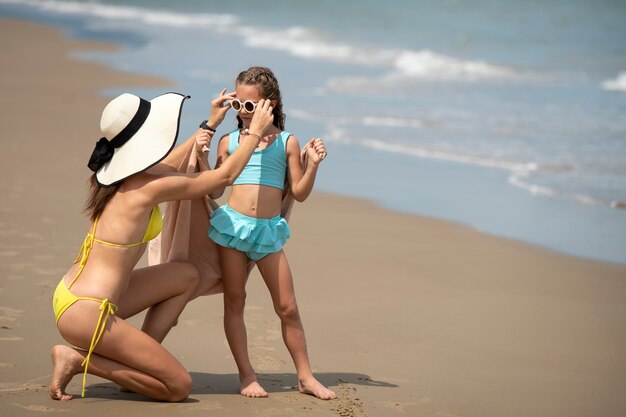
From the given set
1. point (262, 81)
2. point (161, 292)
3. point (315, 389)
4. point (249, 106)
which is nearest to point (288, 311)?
point (315, 389)

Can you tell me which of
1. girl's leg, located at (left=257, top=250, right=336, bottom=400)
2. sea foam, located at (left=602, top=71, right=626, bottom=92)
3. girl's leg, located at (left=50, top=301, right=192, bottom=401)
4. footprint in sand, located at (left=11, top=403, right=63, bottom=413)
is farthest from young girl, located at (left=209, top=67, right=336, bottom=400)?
sea foam, located at (left=602, top=71, right=626, bottom=92)

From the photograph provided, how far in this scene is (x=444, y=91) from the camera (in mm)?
17531

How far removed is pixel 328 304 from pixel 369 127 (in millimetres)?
7180

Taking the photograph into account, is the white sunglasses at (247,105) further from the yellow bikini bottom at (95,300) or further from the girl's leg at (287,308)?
the yellow bikini bottom at (95,300)

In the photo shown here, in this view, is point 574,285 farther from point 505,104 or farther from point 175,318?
point 505,104

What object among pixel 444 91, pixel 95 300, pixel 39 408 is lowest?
pixel 39 408

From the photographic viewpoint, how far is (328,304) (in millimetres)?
6195

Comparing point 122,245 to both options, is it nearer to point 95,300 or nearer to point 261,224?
point 95,300

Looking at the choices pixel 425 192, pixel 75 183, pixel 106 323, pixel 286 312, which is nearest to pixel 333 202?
pixel 425 192

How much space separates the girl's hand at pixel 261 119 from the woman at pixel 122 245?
0.05 meters

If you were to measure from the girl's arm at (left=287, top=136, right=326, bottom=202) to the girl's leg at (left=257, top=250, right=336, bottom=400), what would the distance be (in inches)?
13.2

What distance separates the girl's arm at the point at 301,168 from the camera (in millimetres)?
4641

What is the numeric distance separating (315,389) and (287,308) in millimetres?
427

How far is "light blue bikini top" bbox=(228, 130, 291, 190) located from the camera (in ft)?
15.5
